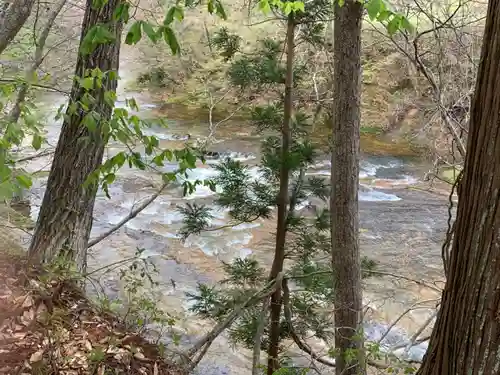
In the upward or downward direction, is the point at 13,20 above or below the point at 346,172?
above

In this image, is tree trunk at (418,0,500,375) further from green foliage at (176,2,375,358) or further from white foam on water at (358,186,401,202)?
white foam on water at (358,186,401,202)

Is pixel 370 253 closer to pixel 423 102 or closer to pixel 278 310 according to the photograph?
pixel 278 310

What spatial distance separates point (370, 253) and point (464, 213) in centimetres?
864

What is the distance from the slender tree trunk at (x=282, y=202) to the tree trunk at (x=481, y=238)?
13.5 feet

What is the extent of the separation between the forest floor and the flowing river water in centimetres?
→ 399

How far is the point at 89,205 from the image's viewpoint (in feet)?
13.6

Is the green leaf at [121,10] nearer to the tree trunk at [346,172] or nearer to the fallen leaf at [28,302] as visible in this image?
the fallen leaf at [28,302]

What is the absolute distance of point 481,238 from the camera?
165 cm

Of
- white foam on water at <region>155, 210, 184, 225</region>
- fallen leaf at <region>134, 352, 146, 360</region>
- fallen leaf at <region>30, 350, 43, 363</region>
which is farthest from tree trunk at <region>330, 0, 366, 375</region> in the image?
white foam on water at <region>155, 210, 184, 225</region>

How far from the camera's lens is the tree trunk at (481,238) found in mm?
1605

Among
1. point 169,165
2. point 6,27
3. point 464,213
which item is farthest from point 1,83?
point 169,165

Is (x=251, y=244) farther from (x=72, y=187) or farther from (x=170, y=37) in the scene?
(x=170, y=37)

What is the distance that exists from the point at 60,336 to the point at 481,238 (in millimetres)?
2064

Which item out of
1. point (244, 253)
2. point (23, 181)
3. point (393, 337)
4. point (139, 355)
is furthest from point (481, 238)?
point (244, 253)
